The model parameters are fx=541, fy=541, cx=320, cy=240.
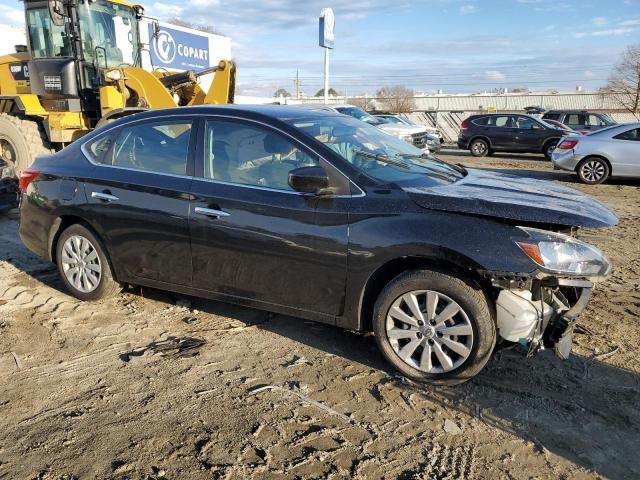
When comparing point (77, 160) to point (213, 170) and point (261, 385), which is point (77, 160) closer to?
point (213, 170)

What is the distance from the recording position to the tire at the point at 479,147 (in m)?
21.1

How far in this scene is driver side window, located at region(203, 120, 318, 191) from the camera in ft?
12.6

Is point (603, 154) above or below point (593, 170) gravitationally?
above

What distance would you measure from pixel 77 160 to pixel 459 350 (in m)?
3.63

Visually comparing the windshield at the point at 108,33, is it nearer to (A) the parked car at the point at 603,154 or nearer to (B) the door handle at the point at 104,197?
(B) the door handle at the point at 104,197

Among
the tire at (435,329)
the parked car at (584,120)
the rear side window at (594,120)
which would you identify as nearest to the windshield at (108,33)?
the tire at (435,329)

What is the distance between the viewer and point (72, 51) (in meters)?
9.93

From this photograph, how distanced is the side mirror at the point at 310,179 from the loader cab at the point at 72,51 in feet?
26.2

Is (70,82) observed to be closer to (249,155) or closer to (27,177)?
(27,177)

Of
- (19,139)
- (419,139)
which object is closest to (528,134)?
(419,139)

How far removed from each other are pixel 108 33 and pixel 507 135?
15.0 m

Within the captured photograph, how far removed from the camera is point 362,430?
3.04 m

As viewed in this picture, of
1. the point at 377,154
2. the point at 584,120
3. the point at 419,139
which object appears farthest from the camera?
the point at 584,120

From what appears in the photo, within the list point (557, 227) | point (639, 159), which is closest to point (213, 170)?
point (557, 227)
